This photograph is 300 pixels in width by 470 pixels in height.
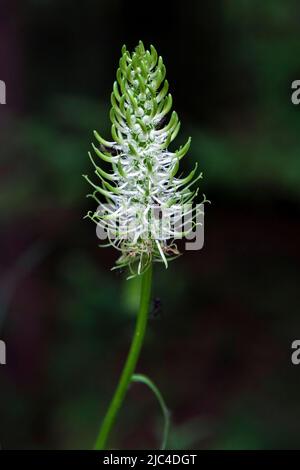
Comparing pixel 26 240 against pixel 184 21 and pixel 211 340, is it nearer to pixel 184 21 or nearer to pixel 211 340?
pixel 211 340

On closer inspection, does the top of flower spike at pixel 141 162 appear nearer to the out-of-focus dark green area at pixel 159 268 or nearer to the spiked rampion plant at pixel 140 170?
the spiked rampion plant at pixel 140 170

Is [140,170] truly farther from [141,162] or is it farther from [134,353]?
[134,353]

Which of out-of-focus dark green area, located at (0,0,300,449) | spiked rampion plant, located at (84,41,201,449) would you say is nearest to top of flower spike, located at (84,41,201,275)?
spiked rampion plant, located at (84,41,201,449)

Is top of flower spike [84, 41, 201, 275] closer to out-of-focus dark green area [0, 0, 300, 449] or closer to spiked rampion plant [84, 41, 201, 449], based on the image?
spiked rampion plant [84, 41, 201, 449]

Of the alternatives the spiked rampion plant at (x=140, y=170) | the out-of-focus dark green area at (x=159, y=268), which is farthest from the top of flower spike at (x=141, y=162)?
the out-of-focus dark green area at (x=159, y=268)

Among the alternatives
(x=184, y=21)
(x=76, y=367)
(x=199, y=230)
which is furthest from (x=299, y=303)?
(x=199, y=230)

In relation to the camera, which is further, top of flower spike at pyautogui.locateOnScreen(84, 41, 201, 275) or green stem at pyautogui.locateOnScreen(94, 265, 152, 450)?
green stem at pyautogui.locateOnScreen(94, 265, 152, 450)

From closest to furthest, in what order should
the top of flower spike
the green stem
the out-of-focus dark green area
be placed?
the top of flower spike → the green stem → the out-of-focus dark green area
